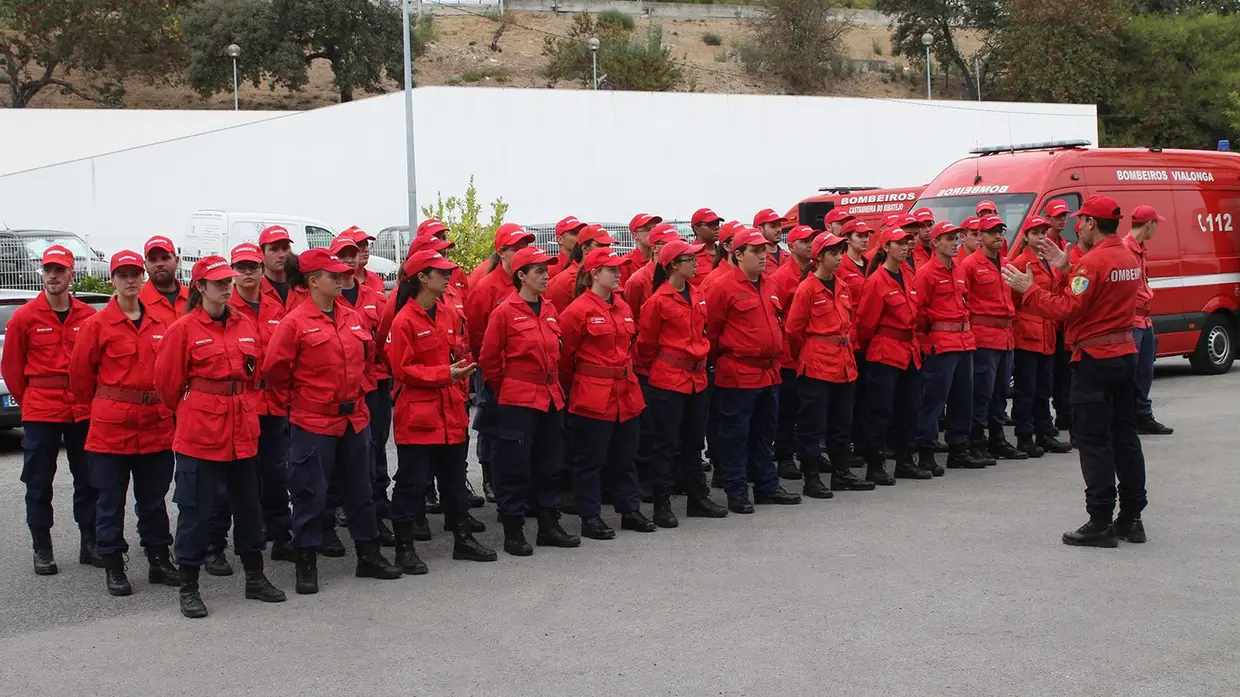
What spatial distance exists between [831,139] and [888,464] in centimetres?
2583

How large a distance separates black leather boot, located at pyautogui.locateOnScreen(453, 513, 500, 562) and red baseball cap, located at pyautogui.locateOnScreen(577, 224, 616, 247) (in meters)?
2.16

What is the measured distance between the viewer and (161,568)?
745 cm

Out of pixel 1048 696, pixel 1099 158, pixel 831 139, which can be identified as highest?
pixel 831 139

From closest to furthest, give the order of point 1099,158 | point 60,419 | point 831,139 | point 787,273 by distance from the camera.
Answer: point 60,419
point 787,273
point 1099,158
point 831,139

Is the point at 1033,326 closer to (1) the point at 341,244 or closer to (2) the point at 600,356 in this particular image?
(2) the point at 600,356

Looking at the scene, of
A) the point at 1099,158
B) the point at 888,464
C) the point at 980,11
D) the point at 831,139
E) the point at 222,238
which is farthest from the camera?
the point at 980,11

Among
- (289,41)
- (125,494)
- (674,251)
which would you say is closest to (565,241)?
(674,251)

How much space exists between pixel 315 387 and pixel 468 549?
4.73 feet

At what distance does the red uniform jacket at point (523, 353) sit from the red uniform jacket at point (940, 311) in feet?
11.9

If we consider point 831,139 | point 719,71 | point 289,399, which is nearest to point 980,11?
point 719,71

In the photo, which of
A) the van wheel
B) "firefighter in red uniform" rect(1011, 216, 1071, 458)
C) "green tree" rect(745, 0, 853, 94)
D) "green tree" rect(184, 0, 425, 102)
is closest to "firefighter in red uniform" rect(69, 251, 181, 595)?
"firefighter in red uniform" rect(1011, 216, 1071, 458)

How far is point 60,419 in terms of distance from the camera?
25.7 feet

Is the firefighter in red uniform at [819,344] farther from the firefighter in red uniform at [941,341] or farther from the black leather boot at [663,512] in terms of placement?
the black leather boot at [663,512]

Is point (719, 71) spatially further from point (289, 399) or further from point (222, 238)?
point (289, 399)
